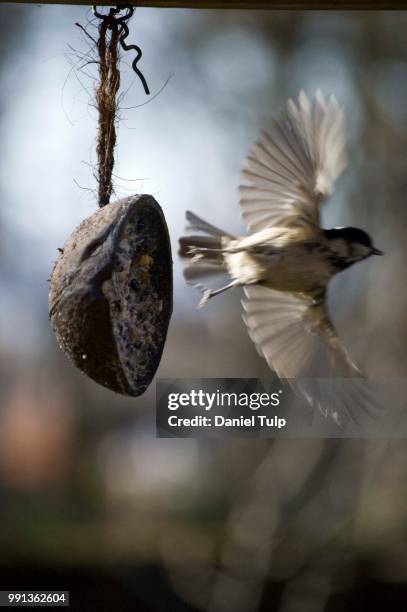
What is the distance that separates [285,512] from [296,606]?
43 centimetres

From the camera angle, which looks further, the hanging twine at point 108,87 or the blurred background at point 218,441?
the blurred background at point 218,441

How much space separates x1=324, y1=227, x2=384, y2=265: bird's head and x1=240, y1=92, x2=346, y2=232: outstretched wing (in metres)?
0.04

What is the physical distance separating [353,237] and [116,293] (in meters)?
0.36

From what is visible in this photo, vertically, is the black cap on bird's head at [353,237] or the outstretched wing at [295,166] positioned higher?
the outstretched wing at [295,166]

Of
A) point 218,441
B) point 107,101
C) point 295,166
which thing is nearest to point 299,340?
point 295,166

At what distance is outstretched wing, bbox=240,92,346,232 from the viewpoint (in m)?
1.20

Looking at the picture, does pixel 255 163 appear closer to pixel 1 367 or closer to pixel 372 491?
pixel 372 491

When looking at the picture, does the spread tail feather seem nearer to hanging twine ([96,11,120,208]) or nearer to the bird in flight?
the bird in flight

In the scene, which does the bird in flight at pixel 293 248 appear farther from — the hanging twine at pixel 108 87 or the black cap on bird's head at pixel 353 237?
the hanging twine at pixel 108 87

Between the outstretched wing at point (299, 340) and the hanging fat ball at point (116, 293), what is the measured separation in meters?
0.15

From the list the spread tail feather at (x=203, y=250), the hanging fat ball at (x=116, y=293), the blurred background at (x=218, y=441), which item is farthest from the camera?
the blurred background at (x=218, y=441)

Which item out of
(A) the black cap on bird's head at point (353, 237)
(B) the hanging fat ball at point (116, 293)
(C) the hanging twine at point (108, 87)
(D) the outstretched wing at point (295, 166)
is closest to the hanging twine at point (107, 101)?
(C) the hanging twine at point (108, 87)

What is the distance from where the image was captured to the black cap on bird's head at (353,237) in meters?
1.26

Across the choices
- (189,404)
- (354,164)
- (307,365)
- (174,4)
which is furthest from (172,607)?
(174,4)
